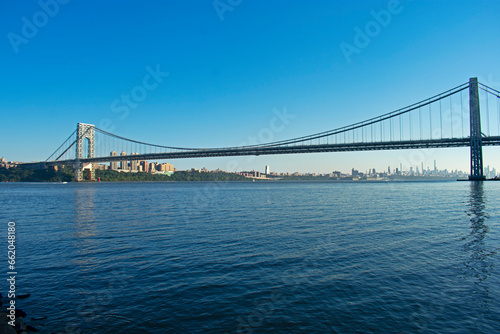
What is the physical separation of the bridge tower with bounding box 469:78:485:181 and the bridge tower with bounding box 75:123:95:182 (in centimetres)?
10672

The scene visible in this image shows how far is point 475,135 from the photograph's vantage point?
210ft

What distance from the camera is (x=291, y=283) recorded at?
6941 millimetres

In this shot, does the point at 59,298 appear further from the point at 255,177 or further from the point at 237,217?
the point at 255,177

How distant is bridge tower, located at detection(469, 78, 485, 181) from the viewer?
62.7 meters

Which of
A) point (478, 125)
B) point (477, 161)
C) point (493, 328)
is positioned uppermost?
point (478, 125)

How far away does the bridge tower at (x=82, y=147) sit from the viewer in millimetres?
94562

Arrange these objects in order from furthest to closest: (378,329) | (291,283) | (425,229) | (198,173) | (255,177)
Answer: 1. (255,177)
2. (198,173)
3. (425,229)
4. (291,283)
5. (378,329)

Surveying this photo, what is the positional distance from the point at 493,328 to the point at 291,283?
372 cm

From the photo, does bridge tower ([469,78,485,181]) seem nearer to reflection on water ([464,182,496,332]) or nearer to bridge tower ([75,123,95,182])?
reflection on water ([464,182,496,332])

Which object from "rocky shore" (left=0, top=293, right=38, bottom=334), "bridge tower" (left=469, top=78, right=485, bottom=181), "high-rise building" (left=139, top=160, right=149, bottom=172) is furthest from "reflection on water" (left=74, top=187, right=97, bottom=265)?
"high-rise building" (left=139, top=160, right=149, bottom=172)

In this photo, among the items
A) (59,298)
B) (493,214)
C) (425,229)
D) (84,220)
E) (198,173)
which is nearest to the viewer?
(59,298)

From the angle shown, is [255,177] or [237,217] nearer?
[237,217]

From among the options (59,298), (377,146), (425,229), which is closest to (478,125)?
(377,146)

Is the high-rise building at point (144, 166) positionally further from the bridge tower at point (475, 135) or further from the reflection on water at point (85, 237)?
the reflection on water at point (85, 237)
